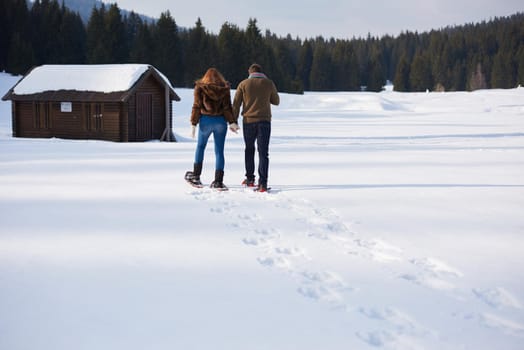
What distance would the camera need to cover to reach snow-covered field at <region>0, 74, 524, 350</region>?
3.28 m

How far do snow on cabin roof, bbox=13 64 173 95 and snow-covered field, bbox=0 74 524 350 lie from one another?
12.3m

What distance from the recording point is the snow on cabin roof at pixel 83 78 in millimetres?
21312

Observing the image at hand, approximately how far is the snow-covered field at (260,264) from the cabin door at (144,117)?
12539 mm

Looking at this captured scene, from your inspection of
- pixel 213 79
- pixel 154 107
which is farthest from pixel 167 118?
pixel 213 79

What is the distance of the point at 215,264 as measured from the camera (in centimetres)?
452

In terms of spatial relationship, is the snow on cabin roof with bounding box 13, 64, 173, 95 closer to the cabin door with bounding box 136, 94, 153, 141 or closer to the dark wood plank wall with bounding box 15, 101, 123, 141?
the dark wood plank wall with bounding box 15, 101, 123, 141

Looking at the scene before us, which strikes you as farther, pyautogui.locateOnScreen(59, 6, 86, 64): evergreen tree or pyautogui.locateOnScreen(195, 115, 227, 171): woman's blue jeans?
pyautogui.locateOnScreen(59, 6, 86, 64): evergreen tree

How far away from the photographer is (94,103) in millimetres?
21672

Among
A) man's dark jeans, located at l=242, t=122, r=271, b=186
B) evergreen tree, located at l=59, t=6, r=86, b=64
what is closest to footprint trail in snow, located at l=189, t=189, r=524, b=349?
man's dark jeans, located at l=242, t=122, r=271, b=186

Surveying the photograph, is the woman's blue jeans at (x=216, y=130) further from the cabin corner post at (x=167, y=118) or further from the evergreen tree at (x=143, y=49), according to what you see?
the evergreen tree at (x=143, y=49)

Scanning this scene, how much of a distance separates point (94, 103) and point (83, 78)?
1240 mm

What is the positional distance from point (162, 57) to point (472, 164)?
2119 inches

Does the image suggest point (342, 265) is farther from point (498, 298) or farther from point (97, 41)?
point (97, 41)

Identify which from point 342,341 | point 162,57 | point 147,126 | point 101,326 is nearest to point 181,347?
point 101,326
